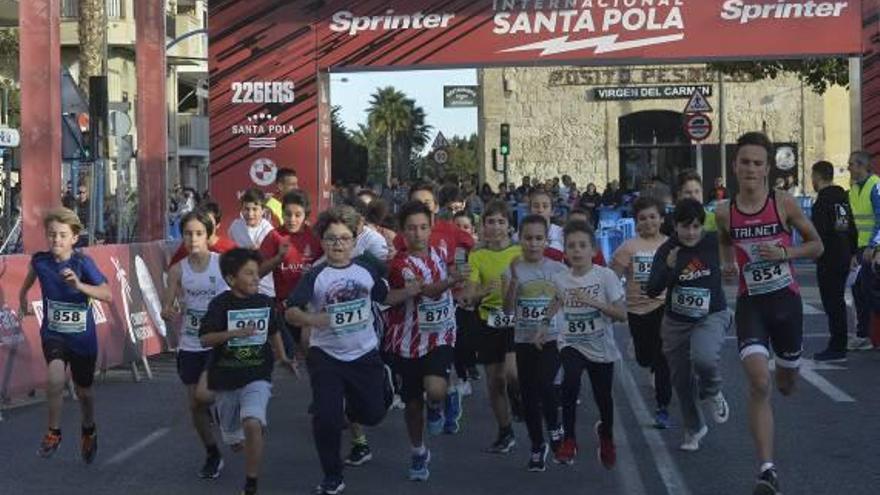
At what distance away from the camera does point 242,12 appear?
1922 centimetres

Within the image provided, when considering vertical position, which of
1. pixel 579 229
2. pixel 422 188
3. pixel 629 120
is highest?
pixel 629 120

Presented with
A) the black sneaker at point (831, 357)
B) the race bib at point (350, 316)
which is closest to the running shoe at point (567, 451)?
Result: the race bib at point (350, 316)

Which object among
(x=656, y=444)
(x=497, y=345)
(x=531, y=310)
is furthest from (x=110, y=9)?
(x=531, y=310)

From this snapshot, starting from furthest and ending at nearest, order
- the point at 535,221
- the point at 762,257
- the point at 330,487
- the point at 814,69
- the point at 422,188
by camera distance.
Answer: the point at 814,69, the point at 422,188, the point at 535,221, the point at 330,487, the point at 762,257

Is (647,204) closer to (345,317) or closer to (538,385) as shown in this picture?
(538,385)

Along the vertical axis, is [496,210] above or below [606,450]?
A: above

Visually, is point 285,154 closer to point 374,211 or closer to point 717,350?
point 374,211

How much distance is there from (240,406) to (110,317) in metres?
6.52

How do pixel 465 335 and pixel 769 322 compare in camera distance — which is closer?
pixel 769 322

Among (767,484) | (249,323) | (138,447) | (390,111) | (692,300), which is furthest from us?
(390,111)

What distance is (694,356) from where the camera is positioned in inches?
378

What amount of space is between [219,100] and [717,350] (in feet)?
36.8

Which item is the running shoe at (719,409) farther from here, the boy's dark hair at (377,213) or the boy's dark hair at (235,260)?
the boy's dark hair at (377,213)

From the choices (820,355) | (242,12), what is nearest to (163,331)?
(242,12)
